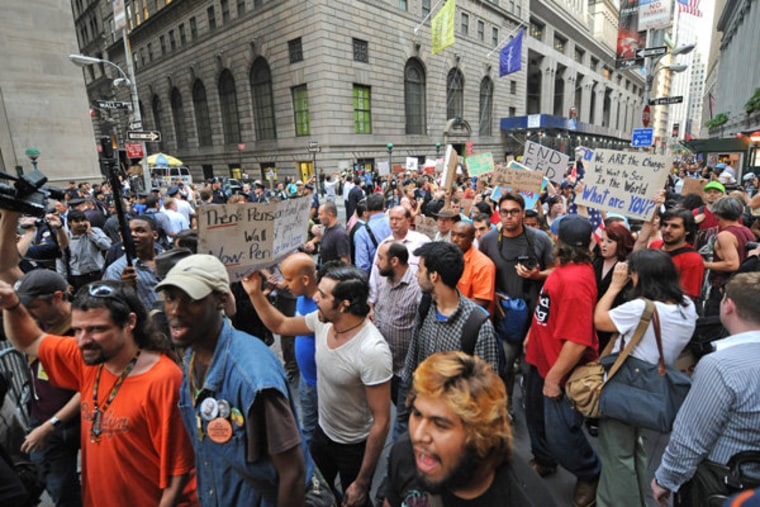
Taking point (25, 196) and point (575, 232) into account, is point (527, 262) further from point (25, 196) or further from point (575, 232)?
point (25, 196)

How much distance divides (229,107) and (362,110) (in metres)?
12.5

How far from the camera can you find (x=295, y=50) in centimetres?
2541

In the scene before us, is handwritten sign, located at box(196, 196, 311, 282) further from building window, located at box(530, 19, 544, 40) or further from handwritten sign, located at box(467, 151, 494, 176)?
building window, located at box(530, 19, 544, 40)

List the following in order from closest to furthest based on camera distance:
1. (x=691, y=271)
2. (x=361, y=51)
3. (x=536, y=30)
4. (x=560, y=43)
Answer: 1. (x=691, y=271)
2. (x=361, y=51)
3. (x=536, y=30)
4. (x=560, y=43)

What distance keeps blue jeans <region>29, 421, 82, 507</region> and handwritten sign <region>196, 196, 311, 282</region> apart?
4.52 feet

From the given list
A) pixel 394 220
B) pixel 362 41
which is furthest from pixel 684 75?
pixel 394 220

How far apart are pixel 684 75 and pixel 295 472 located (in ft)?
694

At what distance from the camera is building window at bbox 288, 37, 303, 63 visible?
25.1 meters

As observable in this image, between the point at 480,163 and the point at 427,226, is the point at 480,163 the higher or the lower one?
the higher one

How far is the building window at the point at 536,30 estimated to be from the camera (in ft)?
144

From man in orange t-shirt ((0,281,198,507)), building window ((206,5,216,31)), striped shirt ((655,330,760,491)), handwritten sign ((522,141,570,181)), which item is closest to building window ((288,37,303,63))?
building window ((206,5,216,31))

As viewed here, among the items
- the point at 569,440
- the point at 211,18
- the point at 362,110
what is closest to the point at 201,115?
the point at 211,18

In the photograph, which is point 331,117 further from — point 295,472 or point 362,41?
point 295,472

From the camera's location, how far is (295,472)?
165 centimetres
